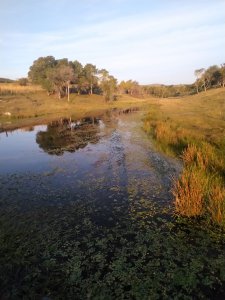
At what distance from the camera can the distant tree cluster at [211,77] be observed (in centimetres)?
9650

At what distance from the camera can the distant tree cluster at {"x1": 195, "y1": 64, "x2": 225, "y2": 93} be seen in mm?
96500

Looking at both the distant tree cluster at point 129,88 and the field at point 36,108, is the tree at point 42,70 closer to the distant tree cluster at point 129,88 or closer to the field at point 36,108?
the field at point 36,108

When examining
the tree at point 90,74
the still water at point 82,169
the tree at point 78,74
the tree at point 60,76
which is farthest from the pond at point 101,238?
the tree at point 90,74

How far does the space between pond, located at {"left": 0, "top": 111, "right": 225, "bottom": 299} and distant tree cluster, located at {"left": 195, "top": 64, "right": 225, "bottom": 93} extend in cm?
8778

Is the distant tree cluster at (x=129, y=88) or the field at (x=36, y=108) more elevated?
the distant tree cluster at (x=129, y=88)

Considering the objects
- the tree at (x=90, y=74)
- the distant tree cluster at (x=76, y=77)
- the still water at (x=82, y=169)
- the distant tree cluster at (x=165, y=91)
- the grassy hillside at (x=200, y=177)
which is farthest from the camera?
the distant tree cluster at (x=165, y=91)

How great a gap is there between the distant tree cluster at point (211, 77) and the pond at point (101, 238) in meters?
87.8

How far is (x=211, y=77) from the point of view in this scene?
102 metres

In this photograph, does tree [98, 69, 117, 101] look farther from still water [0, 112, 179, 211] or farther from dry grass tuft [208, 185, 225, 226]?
dry grass tuft [208, 185, 225, 226]

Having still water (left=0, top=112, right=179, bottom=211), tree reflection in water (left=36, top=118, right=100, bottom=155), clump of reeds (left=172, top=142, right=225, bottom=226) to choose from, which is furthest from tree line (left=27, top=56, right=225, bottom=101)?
clump of reeds (left=172, top=142, right=225, bottom=226)

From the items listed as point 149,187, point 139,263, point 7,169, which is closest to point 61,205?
point 149,187

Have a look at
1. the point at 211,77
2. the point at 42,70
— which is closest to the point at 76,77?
the point at 42,70

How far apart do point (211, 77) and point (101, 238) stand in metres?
103

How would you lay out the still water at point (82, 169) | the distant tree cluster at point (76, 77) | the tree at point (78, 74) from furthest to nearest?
the tree at point (78, 74), the distant tree cluster at point (76, 77), the still water at point (82, 169)
